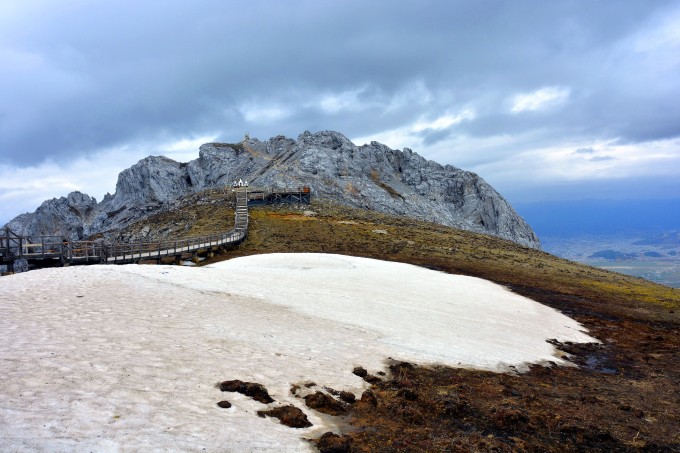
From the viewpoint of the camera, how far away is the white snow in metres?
8.22

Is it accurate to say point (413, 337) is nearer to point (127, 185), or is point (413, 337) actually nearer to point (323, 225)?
point (323, 225)

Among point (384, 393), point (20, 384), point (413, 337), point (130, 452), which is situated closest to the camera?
point (130, 452)

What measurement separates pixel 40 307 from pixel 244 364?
8.88 meters

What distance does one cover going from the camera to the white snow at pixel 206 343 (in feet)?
27.0

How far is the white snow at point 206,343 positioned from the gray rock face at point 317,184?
235 feet

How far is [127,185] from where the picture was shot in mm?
137375

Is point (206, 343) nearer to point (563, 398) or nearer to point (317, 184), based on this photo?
point (563, 398)

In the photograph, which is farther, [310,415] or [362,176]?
[362,176]

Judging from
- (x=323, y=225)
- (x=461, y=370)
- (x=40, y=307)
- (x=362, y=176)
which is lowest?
(x=461, y=370)

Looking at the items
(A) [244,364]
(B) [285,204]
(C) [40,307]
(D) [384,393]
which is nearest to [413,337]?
(D) [384,393]

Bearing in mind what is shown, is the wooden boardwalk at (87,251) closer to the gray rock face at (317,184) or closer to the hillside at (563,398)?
the hillside at (563,398)

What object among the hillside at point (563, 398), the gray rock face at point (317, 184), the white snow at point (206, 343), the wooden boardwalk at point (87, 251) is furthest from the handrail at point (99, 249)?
the gray rock face at point (317, 184)

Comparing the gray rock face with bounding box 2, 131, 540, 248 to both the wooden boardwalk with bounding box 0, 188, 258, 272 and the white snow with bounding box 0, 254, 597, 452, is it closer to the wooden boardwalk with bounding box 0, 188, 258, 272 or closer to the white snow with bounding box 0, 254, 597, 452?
the wooden boardwalk with bounding box 0, 188, 258, 272

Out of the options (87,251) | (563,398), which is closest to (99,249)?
(87,251)
